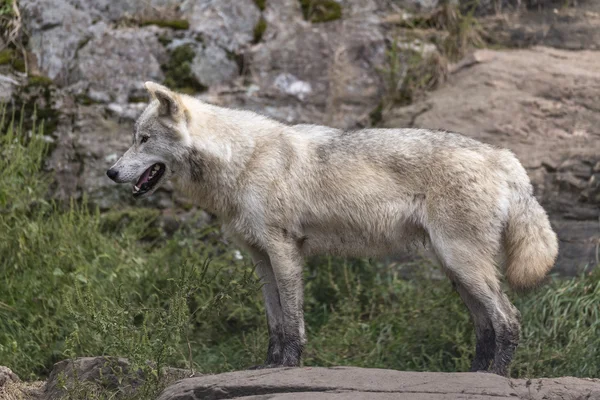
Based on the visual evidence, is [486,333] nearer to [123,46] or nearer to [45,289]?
[45,289]

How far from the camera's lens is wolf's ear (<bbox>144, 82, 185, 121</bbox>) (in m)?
6.43

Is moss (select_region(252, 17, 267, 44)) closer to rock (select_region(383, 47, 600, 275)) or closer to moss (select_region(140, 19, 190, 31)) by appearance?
moss (select_region(140, 19, 190, 31))

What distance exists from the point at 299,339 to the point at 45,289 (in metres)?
2.73

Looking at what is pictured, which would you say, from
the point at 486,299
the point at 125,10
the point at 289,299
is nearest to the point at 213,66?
the point at 125,10

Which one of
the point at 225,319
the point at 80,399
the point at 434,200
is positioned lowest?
the point at 225,319

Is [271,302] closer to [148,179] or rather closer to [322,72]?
[148,179]

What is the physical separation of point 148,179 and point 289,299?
142 centimetres

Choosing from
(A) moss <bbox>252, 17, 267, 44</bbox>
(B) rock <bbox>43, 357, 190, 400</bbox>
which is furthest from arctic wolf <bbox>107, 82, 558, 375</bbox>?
(A) moss <bbox>252, 17, 267, 44</bbox>

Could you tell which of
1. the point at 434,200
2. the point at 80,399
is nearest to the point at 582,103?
the point at 434,200

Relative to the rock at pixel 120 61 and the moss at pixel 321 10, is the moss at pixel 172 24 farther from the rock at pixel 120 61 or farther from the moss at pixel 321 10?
the moss at pixel 321 10

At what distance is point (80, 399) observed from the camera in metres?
5.83

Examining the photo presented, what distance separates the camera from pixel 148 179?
6.68 metres

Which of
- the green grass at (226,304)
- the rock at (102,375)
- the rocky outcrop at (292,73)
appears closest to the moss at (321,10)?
the rocky outcrop at (292,73)

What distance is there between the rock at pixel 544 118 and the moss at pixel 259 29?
82.9 inches
